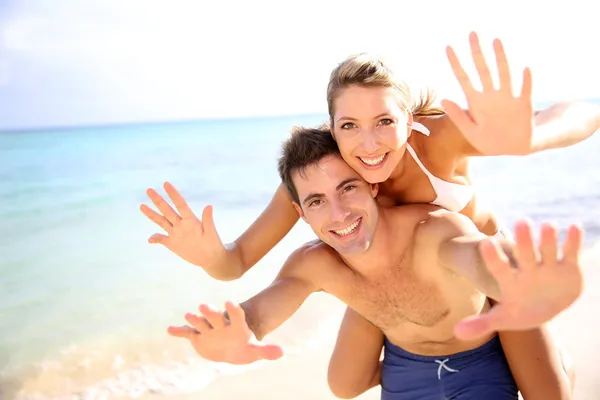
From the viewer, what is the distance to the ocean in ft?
19.0

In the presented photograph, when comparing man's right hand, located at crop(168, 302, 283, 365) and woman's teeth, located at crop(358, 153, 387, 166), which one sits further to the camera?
woman's teeth, located at crop(358, 153, 387, 166)

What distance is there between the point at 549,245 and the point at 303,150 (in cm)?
160

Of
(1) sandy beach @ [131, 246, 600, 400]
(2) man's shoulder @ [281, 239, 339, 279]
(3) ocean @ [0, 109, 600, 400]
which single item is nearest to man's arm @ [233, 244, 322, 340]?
(2) man's shoulder @ [281, 239, 339, 279]

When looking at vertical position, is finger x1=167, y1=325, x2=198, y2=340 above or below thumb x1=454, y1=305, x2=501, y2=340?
below

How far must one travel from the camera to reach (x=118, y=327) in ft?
22.0

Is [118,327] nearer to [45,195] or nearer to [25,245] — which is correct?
[25,245]

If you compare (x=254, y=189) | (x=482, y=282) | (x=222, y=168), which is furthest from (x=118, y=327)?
(x=222, y=168)

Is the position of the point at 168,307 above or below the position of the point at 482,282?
below

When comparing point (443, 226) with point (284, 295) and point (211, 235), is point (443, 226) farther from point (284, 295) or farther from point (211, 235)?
point (211, 235)

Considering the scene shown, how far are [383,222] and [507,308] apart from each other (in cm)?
126

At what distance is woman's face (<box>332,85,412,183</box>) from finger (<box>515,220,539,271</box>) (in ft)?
3.93

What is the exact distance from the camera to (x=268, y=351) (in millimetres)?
2586

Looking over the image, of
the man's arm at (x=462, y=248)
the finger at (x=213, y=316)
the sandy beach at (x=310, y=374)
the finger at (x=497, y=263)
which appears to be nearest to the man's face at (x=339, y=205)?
the man's arm at (x=462, y=248)

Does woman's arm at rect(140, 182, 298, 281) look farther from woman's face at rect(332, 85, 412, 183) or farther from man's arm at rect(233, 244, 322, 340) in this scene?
woman's face at rect(332, 85, 412, 183)
